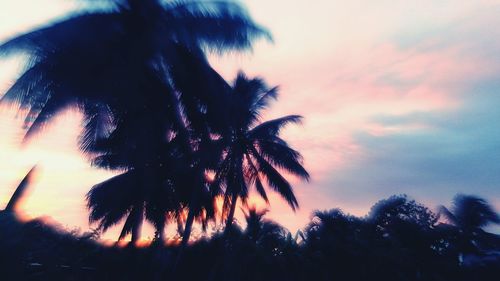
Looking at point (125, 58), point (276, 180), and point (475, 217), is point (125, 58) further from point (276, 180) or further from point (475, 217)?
A: point (475, 217)

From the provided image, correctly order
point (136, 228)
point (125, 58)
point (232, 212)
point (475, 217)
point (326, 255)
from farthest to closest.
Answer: point (475, 217)
point (232, 212)
point (136, 228)
point (326, 255)
point (125, 58)

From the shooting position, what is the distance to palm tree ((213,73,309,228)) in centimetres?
1611

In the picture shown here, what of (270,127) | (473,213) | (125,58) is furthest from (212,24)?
(473,213)

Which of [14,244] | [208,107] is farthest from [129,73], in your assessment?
[14,244]

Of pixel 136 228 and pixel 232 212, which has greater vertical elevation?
pixel 232 212

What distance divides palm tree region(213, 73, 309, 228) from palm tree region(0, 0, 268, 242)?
6.28 metres

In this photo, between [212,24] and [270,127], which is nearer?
[212,24]

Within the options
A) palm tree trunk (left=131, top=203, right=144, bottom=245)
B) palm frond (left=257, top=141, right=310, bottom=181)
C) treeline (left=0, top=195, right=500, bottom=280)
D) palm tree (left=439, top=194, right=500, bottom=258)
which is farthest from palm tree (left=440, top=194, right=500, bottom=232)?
palm tree trunk (left=131, top=203, right=144, bottom=245)

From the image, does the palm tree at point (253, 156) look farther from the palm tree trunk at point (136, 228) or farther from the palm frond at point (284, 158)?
the palm tree trunk at point (136, 228)

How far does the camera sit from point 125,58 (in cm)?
906

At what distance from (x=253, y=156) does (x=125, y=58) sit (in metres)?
9.08

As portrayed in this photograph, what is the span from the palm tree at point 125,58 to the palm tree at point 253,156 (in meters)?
6.28

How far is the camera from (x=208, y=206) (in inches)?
618

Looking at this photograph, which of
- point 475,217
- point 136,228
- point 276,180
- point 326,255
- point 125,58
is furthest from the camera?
point 475,217
